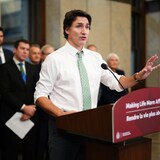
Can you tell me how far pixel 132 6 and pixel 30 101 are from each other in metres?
5.13

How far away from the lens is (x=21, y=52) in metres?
3.41

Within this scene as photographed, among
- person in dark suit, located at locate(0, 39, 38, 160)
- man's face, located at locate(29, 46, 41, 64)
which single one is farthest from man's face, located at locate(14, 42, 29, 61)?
man's face, located at locate(29, 46, 41, 64)

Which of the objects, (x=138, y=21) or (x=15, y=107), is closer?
(x=15, y=107)

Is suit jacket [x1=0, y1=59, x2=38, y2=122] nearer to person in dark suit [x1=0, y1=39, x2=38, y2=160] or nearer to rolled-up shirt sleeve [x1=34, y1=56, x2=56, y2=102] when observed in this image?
person in dark suit [x1=0, y1=39, x2=38, y2=160]

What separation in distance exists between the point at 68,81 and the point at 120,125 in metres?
0.58

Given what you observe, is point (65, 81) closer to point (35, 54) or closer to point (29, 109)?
point (29, 109)

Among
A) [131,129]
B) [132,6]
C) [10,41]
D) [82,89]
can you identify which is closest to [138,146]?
[131,129]

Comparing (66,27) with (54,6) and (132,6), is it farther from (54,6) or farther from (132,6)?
(132,6)

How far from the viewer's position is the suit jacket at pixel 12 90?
3.26 metres

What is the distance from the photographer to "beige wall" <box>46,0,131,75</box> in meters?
5.46

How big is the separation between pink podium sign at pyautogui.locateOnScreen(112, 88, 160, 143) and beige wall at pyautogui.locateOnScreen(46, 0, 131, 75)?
156 inches

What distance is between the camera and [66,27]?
6.29 feet

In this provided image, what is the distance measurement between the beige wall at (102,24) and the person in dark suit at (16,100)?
2.05 meters

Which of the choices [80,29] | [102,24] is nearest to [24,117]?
[80,29]
